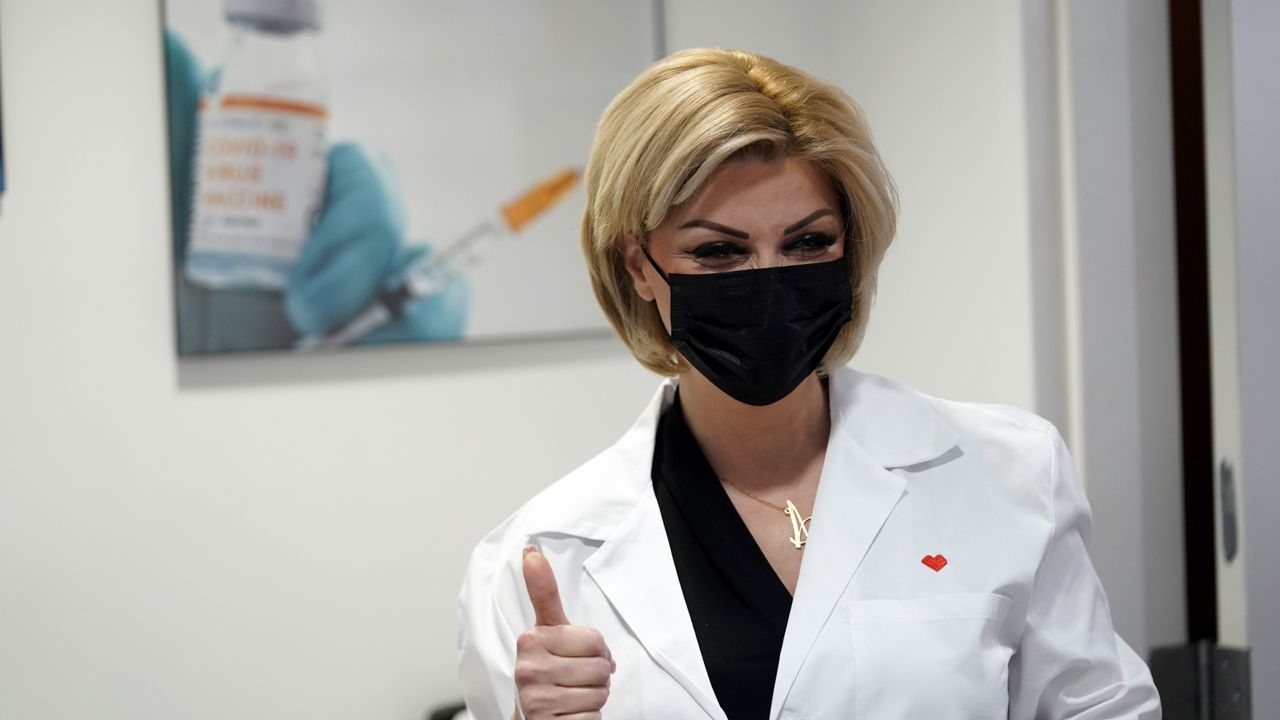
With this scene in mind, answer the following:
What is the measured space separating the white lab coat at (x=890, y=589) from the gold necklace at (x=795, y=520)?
0.12 feet

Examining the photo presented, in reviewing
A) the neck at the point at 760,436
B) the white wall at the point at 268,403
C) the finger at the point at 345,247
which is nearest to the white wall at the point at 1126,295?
the white wall at the point at 268,403

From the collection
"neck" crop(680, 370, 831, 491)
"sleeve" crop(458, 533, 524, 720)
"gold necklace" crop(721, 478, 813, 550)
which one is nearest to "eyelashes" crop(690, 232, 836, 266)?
"neck" crop(680, 370, 831, 491)

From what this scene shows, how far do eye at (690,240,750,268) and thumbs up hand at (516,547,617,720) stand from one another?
0.36 metres

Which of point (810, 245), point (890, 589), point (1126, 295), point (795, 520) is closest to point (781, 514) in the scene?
point (795, 520)

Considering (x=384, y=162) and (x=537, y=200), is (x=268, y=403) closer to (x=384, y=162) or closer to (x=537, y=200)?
(x=384, y=162)

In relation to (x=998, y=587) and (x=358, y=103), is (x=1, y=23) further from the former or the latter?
(x=998, y=587)

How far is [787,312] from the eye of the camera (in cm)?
115

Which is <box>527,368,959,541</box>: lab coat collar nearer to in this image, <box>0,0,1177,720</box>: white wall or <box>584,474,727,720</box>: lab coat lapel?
<box>584,474,727,720</box>: lab coat lapel

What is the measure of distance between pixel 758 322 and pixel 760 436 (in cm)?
18

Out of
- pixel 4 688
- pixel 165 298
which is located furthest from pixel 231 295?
pixel 4 688

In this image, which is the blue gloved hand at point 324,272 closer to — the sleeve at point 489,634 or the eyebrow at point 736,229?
the sleeve at point 489,634

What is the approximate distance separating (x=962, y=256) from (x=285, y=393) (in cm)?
125

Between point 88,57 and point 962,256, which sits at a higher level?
point 88,57

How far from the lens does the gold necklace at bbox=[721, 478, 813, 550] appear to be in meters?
1.22
